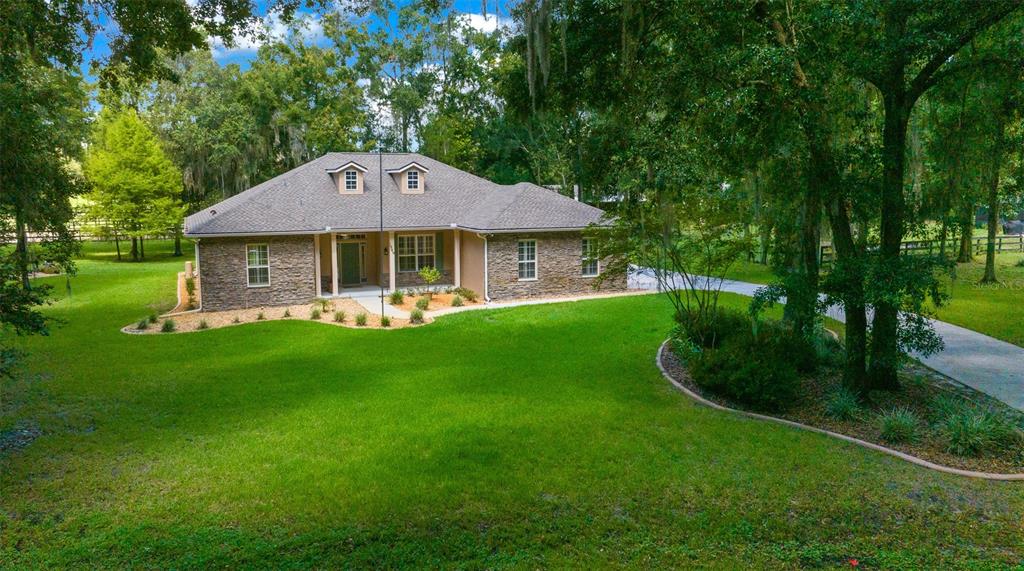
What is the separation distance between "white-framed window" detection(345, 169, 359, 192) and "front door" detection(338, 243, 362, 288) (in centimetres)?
202

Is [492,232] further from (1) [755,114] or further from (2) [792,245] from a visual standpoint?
(1) [755,114]

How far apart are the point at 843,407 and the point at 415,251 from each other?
52.1ft

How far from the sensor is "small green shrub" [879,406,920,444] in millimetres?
8164

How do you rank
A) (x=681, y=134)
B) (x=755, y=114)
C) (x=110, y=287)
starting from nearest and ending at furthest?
(x=755, y=114) < (x=681, y=134) < (x=110, y=287)

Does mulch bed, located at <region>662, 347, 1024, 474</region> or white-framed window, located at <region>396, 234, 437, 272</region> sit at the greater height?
white-framed window, located at <region>396, 234, 437, 272</region>

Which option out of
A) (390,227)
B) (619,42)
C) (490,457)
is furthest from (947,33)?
(390,227)

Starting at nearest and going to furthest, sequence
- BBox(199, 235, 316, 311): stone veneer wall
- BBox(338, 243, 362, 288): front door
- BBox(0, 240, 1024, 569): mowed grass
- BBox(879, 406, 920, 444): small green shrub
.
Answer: BBox(0, 240, 1024, 569): mowed grass → BBox(879, 406, 920, 444): small green shrub → BBox(199, 235, 316, 311): stone veneer wall → BBox(338, 243, 362, 288): front door

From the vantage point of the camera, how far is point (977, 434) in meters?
7.75

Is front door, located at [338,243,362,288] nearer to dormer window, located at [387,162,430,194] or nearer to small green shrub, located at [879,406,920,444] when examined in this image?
dormer window, located at [387,162,430,194]

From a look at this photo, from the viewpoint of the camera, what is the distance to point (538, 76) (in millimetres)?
10938

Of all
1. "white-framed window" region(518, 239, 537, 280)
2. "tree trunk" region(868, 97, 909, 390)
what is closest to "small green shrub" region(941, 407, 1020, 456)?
"tree trunk" region(868, 97, 909, 390)

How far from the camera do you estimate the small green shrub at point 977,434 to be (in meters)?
7.69

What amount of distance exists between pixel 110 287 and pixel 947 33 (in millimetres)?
26158

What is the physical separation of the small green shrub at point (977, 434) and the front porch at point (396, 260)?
14894 millimetres
